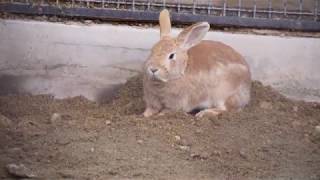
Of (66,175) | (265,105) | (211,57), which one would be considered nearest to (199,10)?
(211,57)

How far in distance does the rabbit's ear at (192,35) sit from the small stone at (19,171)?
1926 mm

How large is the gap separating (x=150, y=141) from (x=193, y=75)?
3.65 ft

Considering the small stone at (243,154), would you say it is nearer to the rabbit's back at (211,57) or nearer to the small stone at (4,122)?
the rabbit's back at (211,57)

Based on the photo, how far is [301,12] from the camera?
6793 mm

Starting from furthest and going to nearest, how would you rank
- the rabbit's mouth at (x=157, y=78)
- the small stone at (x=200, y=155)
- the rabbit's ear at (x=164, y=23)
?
1. the rabbit's ear at (x=164, y=23)
2. the rabbit's mouth at (x=157, y=78)
3. the small stone at (x=200, y=155)

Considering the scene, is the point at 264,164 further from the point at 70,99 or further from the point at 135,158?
the point at 70,99

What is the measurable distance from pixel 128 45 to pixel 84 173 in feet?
6.97

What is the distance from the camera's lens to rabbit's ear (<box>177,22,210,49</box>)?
239 inches

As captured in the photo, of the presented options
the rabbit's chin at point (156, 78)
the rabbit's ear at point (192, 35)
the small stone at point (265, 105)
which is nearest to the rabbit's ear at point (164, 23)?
the rabbit's ear at point (192, 35)

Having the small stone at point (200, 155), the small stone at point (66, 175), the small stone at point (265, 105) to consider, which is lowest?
the small stone at point (265, 105)

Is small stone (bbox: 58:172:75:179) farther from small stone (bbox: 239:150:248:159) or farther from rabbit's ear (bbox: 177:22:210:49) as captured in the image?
rabbit's ear (bbox: 177:22:210:49)

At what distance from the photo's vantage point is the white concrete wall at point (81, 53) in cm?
655

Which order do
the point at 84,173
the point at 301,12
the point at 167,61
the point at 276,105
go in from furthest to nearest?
the point at 301,12 → the point at 276,105 → the point at 167,61 → the point at 84,173

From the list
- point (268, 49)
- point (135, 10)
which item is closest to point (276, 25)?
point (268, 49)
